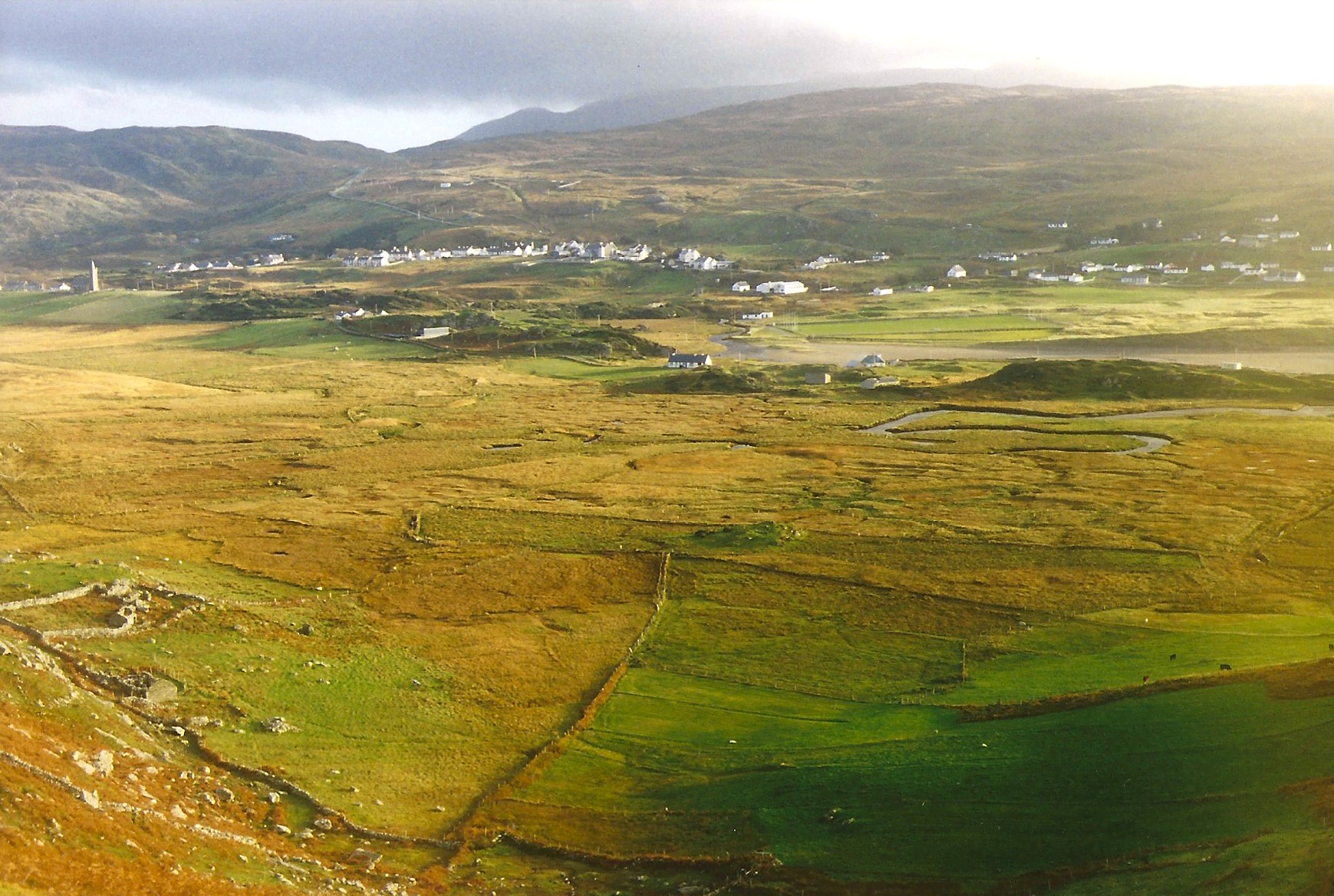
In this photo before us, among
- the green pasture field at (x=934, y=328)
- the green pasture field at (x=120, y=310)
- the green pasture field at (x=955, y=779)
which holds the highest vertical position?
the green pasture field at (x=120, y=310)

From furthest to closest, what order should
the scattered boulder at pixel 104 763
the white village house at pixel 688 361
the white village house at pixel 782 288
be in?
1. the white village house at pixel 782 288
2. the white village house at pixel 688 361
3. the scattered boulder at pixel 104 763

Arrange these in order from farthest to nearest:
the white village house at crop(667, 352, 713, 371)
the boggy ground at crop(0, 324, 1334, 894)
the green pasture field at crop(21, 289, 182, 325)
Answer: the green pasture field at crop(21, 289, 182, 325) < the white village house at crop(667, 352, 713, 371) < the boggy ground at crop(0, 324, 1334, 894)

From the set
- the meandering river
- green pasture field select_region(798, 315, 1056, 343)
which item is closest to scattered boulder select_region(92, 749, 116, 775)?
the meandering river

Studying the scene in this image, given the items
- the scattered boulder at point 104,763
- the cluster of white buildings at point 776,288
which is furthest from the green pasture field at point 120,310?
the scattered boulder at point 104,763

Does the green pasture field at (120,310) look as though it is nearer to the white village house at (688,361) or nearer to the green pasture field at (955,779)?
the white village house at (688,361)

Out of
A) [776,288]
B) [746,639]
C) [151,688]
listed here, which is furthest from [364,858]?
[776,288]

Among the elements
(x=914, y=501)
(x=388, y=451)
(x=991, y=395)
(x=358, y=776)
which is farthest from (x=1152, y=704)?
(x=991, y=395)

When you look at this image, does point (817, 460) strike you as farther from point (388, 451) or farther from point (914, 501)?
point (388, 451)

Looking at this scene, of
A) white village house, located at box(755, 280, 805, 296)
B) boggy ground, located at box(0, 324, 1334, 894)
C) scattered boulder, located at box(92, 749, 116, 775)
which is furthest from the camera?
white village house, located at box(755, 280, 805, 296)

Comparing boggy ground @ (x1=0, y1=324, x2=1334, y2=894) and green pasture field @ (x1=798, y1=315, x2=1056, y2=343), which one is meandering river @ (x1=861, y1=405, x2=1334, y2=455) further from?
green pasture field @ (x1=798, y1=315, x2=1056, y2=343)
